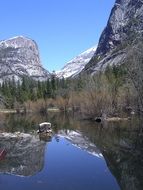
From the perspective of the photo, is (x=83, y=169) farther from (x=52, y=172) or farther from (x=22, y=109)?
(x=22, y=109)

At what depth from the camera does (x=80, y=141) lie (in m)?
53.1

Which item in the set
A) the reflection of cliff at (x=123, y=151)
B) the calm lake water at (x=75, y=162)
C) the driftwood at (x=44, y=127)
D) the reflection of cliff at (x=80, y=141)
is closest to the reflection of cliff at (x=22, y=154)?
the calm lake water at (x=75, y=162)

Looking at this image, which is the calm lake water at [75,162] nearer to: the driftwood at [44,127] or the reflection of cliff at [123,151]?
the reflection of cliff at [123,151]

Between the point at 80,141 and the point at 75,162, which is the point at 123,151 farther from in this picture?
the point at 80,141

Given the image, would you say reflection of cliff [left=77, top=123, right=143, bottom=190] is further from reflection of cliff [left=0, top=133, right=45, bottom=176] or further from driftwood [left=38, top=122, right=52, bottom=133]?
reflection of cliff [left=0, top=133, right=45, bottom=176]

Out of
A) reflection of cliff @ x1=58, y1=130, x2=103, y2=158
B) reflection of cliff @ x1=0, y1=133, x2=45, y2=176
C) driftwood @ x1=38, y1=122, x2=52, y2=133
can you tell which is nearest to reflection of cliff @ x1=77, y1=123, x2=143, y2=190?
reflection of cliff @ x1=58, y1=130, x2=103, y2=158

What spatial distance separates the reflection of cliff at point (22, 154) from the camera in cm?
3377

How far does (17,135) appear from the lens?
190 ft

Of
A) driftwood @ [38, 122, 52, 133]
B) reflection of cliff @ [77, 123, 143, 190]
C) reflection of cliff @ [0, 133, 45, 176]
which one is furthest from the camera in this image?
driftwood @ [38, 122, 52, 133]

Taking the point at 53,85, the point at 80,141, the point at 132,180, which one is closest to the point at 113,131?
the point at 80,141

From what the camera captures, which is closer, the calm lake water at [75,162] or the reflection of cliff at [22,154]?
the calm lake water at [75,162]

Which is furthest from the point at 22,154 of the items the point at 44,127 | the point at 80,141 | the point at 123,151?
the point at 44,127

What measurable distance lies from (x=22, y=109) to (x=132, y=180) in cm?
12322

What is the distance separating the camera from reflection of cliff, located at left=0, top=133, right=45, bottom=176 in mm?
33772
